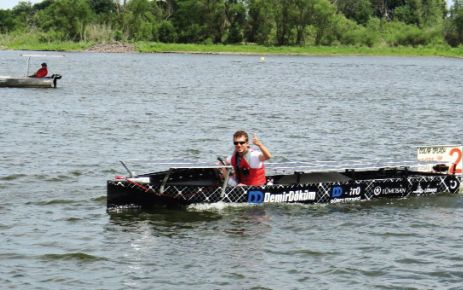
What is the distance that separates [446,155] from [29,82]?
38.8 meters

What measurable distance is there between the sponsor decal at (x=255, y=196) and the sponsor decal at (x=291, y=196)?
13 centimetres

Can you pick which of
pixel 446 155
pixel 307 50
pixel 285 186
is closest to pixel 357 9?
pixel 307 50

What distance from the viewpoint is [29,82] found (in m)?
56.8

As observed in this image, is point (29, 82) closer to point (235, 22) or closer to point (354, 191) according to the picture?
point (354, 191)

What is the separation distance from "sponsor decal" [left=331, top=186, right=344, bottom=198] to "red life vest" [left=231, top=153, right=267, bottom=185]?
1783mm

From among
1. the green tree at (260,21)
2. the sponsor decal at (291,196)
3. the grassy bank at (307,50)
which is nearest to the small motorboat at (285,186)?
the sponsor decal at (291,196)

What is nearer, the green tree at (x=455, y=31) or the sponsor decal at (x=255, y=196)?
the sponsor decal at (x=255, y=196)

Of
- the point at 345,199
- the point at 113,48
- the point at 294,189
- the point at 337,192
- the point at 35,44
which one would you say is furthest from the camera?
the point at 35,44

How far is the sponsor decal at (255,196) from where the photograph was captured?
20.5 m

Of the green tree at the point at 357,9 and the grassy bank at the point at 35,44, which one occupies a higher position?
the green tree at the point at 357,9

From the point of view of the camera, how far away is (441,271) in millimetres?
16391

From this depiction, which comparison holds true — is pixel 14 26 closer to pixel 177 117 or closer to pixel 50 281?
pixel 177 117

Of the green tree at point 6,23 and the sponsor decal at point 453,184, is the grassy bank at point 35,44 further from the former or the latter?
the sponsor decal at point 453,184

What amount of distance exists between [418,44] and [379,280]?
134273 millimetres
